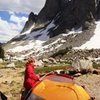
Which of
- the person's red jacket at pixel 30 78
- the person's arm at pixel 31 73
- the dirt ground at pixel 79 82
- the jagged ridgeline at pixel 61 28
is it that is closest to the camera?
the person's red jacket at pixel 30 78

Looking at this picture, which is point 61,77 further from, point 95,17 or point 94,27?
point 95,17

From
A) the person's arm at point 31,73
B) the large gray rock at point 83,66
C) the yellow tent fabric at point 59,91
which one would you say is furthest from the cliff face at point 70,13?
the yellow tent fabric at point 59,91

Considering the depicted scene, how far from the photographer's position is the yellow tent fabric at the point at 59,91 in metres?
15.5

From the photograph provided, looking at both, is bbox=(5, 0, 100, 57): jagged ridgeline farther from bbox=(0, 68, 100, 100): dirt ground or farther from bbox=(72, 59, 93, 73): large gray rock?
bbox=(0, 68, 100, 100): dirt ground

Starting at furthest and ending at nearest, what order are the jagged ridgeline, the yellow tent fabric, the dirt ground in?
the jagged ridgeline → the dirt ground → the yellow tent fabric

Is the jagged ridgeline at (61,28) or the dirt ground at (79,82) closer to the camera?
the dirt ground at (79,82)

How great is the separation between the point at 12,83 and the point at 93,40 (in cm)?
7981

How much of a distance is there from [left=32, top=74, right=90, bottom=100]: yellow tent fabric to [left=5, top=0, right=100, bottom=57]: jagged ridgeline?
8826cm

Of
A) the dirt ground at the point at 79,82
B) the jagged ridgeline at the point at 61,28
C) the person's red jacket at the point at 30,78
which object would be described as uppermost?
the jagged ridgeline at the point at 61,28

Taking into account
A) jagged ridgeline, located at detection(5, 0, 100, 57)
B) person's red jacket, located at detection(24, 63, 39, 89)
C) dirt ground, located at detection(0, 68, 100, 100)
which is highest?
jagged ridgeline, located at detection(5, 0, 100, 57)

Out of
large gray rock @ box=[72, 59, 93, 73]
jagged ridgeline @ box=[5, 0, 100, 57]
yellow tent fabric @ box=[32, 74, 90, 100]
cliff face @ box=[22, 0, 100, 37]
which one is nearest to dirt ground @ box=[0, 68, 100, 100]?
large gray rock @ box=[72, 59, 93, 73]

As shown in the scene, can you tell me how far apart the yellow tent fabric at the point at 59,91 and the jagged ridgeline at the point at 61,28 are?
88.3m

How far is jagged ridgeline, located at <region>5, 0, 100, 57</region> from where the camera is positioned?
118 meters

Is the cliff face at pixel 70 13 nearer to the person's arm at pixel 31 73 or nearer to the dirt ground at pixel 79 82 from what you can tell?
the dirt ground at pixel 79 82
